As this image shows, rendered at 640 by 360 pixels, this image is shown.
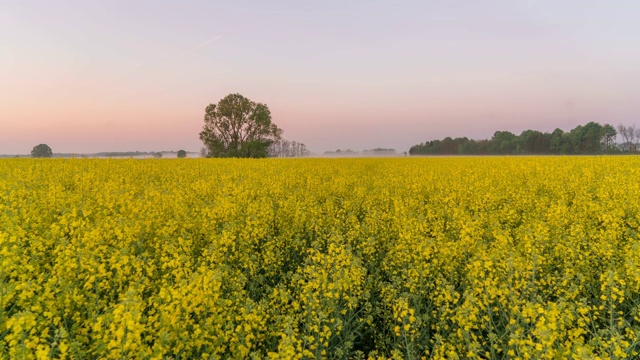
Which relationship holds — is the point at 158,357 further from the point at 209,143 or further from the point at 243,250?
the point at 209,143

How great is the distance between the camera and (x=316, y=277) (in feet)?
14.0

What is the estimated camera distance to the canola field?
312 centimetres

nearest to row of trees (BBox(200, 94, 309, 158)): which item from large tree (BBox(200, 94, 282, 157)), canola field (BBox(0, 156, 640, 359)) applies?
large tree (BBox(200, 94, 282, 157))

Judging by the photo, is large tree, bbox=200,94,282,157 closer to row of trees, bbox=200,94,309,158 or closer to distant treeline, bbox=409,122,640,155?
row of trees, bbox=200,94,309,158

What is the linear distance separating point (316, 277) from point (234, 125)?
6427 centimetres

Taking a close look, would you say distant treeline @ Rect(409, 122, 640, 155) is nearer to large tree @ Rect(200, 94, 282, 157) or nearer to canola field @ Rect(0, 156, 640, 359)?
large tree @ Rect(200, 94, 282, 157)

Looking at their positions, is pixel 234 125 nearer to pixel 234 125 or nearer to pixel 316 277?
pixel 234 125

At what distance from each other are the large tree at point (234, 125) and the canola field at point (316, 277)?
2029 inches

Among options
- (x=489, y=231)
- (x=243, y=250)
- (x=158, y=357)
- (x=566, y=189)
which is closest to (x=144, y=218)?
(x=243, y=250)

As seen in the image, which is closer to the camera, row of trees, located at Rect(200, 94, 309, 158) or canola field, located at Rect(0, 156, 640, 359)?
canola field, located at Rect(0, 156, 640, 359)

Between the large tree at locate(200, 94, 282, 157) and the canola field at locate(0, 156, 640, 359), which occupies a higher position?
the large tree at locate(200, 94, 282, 157)

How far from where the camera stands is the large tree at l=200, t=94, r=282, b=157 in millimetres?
62656

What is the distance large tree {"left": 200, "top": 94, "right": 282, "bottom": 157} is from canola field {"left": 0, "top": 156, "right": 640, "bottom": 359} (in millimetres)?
51541

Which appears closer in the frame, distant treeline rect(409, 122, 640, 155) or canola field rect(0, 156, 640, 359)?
canola field rect(0, 156, 640, 359)
